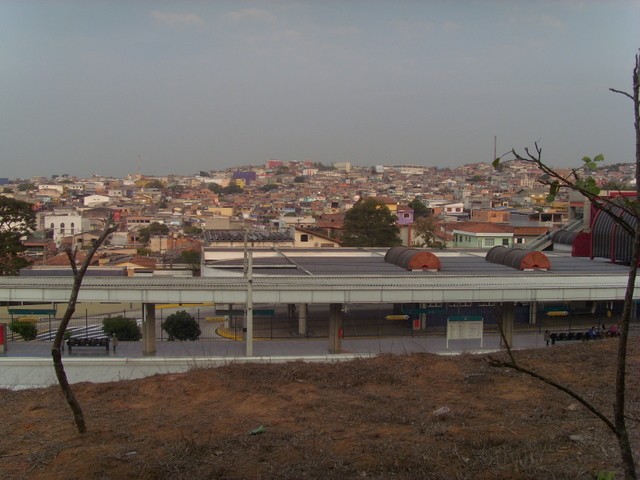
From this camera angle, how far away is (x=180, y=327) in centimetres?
1500

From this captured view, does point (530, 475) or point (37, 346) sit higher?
point (530, 475)

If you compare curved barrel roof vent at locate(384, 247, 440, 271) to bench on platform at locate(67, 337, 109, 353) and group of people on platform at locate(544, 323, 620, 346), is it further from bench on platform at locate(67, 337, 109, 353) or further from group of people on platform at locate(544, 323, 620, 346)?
bench on platform at locate(67, 337, 109, 353)

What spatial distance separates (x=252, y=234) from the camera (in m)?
35.5

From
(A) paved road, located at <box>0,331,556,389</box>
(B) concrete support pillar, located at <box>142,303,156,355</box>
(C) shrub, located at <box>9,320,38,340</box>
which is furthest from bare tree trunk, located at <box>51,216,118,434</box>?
(C) shrub, located at <box>9,320,38,340</box>

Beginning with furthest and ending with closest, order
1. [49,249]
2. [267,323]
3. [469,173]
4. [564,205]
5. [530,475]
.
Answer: [469,173] < [564,205] < [49,249] < [267,323] < [530,475]

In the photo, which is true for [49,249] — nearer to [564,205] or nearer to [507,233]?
[507,233]

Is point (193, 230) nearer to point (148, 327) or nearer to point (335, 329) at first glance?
point (148, 327)

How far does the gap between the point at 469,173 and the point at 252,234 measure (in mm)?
145579

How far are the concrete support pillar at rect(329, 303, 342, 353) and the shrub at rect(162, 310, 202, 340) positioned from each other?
12.3ft

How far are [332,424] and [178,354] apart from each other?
724 cm

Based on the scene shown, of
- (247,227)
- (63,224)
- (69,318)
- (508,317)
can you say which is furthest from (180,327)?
(63,224)

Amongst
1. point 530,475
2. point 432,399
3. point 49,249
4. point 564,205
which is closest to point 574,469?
point 530,475

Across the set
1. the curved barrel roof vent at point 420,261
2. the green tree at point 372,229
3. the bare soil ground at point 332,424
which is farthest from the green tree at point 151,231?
the bare soil ground at point 332,424

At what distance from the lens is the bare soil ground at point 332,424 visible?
4.50 metres
